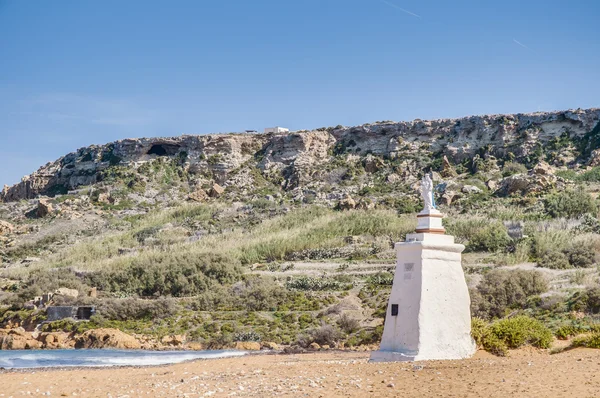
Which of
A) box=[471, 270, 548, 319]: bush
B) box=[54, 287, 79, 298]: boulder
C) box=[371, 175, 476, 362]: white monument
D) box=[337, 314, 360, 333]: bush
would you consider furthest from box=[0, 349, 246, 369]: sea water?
box=[371, 175, 476, 362]: white monument

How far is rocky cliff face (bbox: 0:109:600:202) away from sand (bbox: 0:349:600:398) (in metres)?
48.9

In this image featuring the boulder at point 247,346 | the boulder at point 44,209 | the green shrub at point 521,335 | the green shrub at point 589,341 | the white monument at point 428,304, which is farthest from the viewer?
the boulder at point 44,209

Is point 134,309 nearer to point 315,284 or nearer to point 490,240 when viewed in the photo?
point 315,284

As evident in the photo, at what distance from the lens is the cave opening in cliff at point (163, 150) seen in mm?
73250

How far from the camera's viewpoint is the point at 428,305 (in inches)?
532

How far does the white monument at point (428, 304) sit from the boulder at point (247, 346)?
13.6m

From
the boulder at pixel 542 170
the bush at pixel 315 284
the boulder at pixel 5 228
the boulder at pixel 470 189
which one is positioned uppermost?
the boulder at pixel 542 170

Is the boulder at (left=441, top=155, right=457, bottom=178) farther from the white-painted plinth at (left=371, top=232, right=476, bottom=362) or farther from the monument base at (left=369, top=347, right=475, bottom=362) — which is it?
the monument base at (left=369, top=347, right=475, bottom=362)

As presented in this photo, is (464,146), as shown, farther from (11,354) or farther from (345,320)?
(11,354)

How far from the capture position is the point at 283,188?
65.1 metres

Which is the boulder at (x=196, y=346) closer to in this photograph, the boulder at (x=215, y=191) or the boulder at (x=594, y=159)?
the boulder at (x=215, y=191)

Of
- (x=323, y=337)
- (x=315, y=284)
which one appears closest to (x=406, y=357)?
(x=323, y=337)

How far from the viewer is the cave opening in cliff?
2884 inches

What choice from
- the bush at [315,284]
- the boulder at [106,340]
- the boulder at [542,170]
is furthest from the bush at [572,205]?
the boulder at [106,340]
